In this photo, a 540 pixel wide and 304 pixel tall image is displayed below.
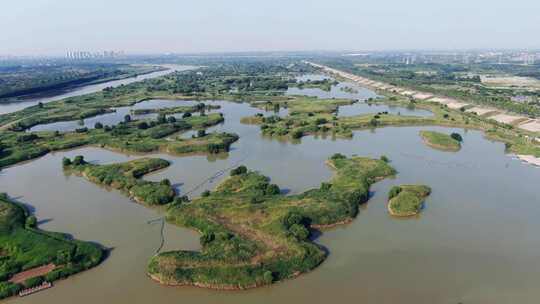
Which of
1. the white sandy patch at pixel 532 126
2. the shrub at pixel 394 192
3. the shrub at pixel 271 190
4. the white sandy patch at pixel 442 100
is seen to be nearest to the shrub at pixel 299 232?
the shrub at pixel 271 190

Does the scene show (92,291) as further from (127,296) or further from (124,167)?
(124,167)

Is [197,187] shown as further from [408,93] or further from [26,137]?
[408,93]

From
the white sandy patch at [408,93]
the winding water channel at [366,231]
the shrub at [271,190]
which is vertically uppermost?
the white sandy patch at [408,93]

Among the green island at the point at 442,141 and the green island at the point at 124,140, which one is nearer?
the green island at the point at 124,140

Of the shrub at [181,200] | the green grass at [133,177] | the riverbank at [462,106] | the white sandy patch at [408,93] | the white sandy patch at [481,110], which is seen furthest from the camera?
the white sandy patch at [408,93]

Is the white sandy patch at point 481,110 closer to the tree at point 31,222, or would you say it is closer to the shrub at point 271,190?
the shrub at point 271,190

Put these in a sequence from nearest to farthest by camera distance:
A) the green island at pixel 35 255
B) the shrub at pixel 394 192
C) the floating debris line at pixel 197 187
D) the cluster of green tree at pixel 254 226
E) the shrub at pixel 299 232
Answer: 1. the green island at pixel 35 255
2. the cluster of green tree at pixel 254 226
3. the shrub at pixel 299 232
4. the floating debris line at pixel 197 187
5. the shrub at pixel 394 192

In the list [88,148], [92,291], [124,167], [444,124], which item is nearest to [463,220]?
[92,291]
